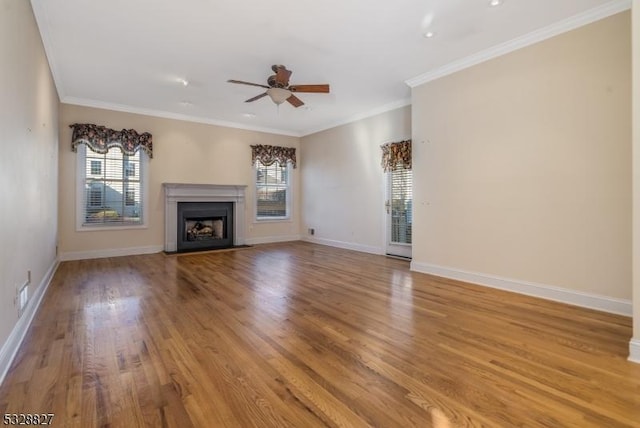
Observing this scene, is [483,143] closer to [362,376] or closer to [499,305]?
[499,305]

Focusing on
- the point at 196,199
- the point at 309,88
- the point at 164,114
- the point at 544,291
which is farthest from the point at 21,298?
the point at 544,291

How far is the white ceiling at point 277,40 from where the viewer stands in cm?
304

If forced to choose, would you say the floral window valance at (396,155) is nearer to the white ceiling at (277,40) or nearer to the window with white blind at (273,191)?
the white ceiling at (277,40)

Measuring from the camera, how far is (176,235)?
6.65 metres

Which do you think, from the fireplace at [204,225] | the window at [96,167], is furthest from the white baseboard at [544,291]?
the window at [96,167]

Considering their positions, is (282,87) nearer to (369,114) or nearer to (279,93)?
(279,93)

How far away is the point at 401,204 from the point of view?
5.96 m

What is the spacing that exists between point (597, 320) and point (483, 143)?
2.23m

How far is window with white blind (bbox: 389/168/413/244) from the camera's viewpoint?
19.1 feet

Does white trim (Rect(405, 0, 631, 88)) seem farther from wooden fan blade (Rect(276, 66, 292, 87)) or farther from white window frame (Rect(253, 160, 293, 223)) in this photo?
white window frame (Rect(253, 160, 293, 223))

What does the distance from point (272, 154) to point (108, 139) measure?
11.3 ft

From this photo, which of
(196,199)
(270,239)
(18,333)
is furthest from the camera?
(270,239)

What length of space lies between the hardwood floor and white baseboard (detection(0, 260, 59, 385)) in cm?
6

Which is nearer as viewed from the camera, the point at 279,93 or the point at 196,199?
the point at 279,93
